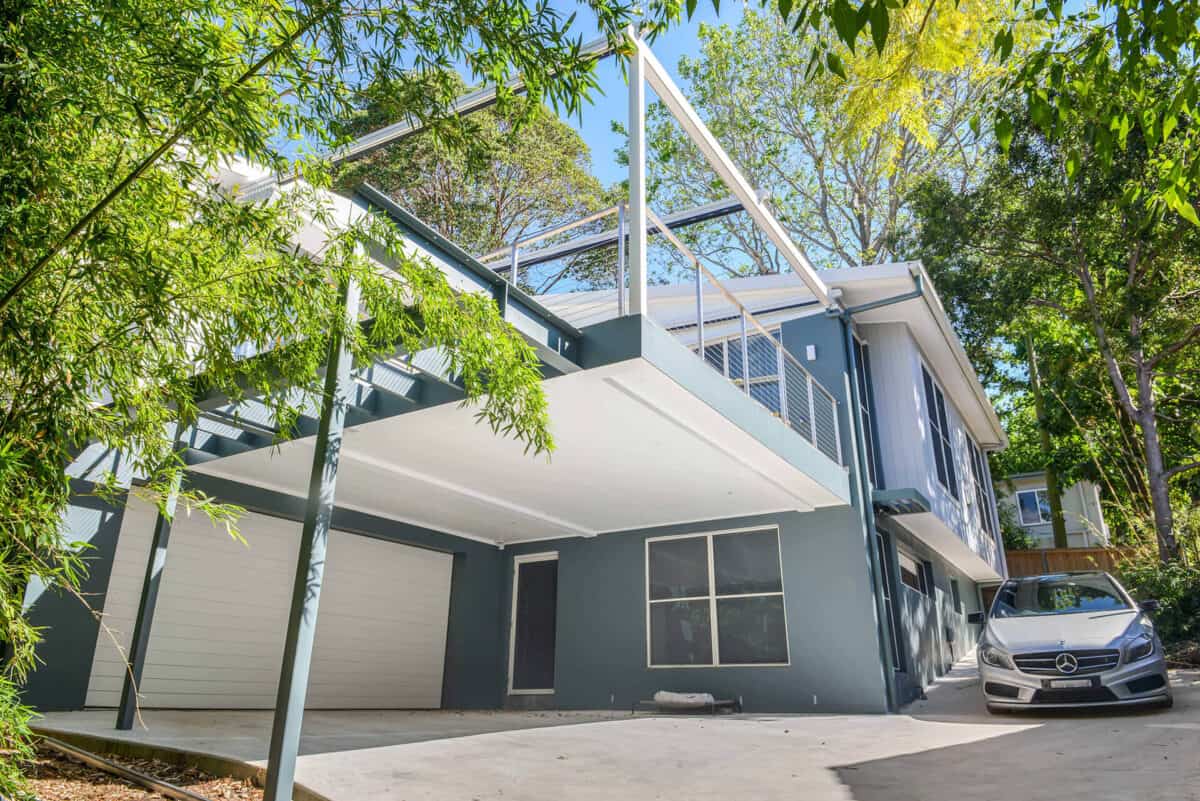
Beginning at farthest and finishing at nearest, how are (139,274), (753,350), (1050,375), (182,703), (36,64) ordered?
(1050,375) → (753,350) → (182,703) → (139,274) → (36,64)

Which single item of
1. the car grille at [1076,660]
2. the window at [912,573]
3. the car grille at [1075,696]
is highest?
the window at [912,573]

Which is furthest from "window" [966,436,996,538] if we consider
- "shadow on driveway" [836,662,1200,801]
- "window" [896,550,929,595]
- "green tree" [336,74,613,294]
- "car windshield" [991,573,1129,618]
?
"green tree" [336,74,613,294]

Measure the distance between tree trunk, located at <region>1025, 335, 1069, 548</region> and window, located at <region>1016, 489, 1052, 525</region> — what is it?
2457 mm

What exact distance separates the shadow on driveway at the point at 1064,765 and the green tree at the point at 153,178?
3.45 m

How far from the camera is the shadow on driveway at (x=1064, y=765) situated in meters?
3.44

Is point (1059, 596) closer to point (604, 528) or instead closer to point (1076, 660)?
point (1076, 660)

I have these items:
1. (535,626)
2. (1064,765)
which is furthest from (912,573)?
(1064,765)

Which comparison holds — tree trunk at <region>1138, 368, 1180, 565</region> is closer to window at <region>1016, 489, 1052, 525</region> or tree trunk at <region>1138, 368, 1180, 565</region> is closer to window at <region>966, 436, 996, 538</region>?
window at <region>966, 436, 996, 538</region>

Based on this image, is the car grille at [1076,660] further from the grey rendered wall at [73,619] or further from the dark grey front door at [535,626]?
the grey rendered wall at [73,619]

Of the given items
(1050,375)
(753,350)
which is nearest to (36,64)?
(753,350)

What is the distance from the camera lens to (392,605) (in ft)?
30.9

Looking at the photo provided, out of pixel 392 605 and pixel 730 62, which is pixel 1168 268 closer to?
pixel 730 62

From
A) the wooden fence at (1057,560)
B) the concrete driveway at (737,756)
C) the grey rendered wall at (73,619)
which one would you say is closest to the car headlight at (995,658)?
the concrete driveway at (737,756)

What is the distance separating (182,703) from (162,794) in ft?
14.2
